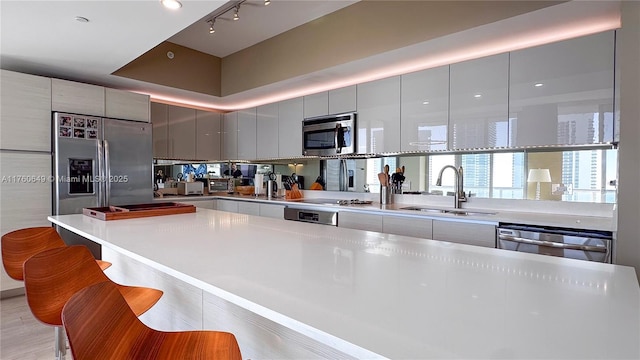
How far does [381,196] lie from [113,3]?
2.61 metres

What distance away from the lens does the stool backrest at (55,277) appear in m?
1.25

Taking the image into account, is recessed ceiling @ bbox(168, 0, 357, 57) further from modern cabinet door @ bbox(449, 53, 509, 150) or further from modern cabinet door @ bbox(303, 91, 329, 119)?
modern cabinet door @ bbox(449, 53, 509, 150)

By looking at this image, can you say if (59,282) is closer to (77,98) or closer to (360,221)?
(360,221)

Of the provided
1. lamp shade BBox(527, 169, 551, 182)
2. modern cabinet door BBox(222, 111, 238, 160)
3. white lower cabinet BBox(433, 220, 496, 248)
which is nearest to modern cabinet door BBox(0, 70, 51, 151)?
modern cabinet door BBox(222, 111, 238, 160)

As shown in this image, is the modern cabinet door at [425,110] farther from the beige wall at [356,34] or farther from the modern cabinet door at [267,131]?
the modern cabinet door at [267,131]

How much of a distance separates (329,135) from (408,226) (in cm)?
140

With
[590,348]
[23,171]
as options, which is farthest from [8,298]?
[590,348]

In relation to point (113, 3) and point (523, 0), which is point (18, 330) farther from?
point (523, 0)

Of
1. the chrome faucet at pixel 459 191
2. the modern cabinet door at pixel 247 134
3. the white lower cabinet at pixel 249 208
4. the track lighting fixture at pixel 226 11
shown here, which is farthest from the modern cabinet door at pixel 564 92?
the modern cabinet door at pixel 247 134

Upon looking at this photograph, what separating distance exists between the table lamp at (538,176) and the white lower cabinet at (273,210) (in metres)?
2.36

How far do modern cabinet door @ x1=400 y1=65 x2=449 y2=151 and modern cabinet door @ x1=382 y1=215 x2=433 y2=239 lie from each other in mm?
694

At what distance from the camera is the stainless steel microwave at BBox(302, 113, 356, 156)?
338cm

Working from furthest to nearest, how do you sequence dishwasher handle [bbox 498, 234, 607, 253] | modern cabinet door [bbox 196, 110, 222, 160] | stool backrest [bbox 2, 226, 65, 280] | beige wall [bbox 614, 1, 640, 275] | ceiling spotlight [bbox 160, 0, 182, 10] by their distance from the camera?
modern cabinet door [bbox 196, 110, 222, 160] < ceiling spotlight [bbox 160, 0, 182, 10] < dishwasher handle [bbox 498, 234, 607, 253] < stool backrest [bbox 2, 226, 65, 280] < beige wall [bbox 614, 1, 640, 275]

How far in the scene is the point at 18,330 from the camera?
241 cm
